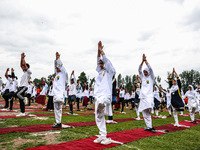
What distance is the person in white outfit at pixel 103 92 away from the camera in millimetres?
3967

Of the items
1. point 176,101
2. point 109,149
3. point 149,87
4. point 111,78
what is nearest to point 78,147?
point 109,149

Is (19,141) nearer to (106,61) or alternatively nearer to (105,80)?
(105,80)

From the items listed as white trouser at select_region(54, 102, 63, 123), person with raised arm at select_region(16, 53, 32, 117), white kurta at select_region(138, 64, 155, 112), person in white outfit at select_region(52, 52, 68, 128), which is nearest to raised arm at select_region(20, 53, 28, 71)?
person with raised arm at select_region(16, 53, 32, 117)

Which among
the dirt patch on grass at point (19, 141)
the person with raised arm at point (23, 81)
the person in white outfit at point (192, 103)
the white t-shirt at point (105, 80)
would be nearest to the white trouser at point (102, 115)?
the white t-shirt at point (105, 80)

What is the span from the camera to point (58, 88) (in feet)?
19.2

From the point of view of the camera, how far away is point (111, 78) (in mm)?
4410

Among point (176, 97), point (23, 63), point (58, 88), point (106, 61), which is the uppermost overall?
point (23, 63)

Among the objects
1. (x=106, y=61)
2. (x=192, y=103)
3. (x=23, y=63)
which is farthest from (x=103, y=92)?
(x=192, y=103)

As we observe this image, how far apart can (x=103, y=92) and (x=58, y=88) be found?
2.45m

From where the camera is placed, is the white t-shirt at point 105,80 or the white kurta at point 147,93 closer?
the white t-shirt at point 105,80

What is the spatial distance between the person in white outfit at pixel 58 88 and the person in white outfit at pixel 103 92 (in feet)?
6.85

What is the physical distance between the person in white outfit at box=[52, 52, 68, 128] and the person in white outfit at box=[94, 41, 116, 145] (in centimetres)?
209

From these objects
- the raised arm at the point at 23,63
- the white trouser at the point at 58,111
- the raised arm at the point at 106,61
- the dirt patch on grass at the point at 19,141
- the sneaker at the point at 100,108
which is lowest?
the dirt patch on grass at the point at 19,141

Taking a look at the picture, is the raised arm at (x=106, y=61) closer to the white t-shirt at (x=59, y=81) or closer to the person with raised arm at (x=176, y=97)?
the white t-shirt at (x=59, y=81)
